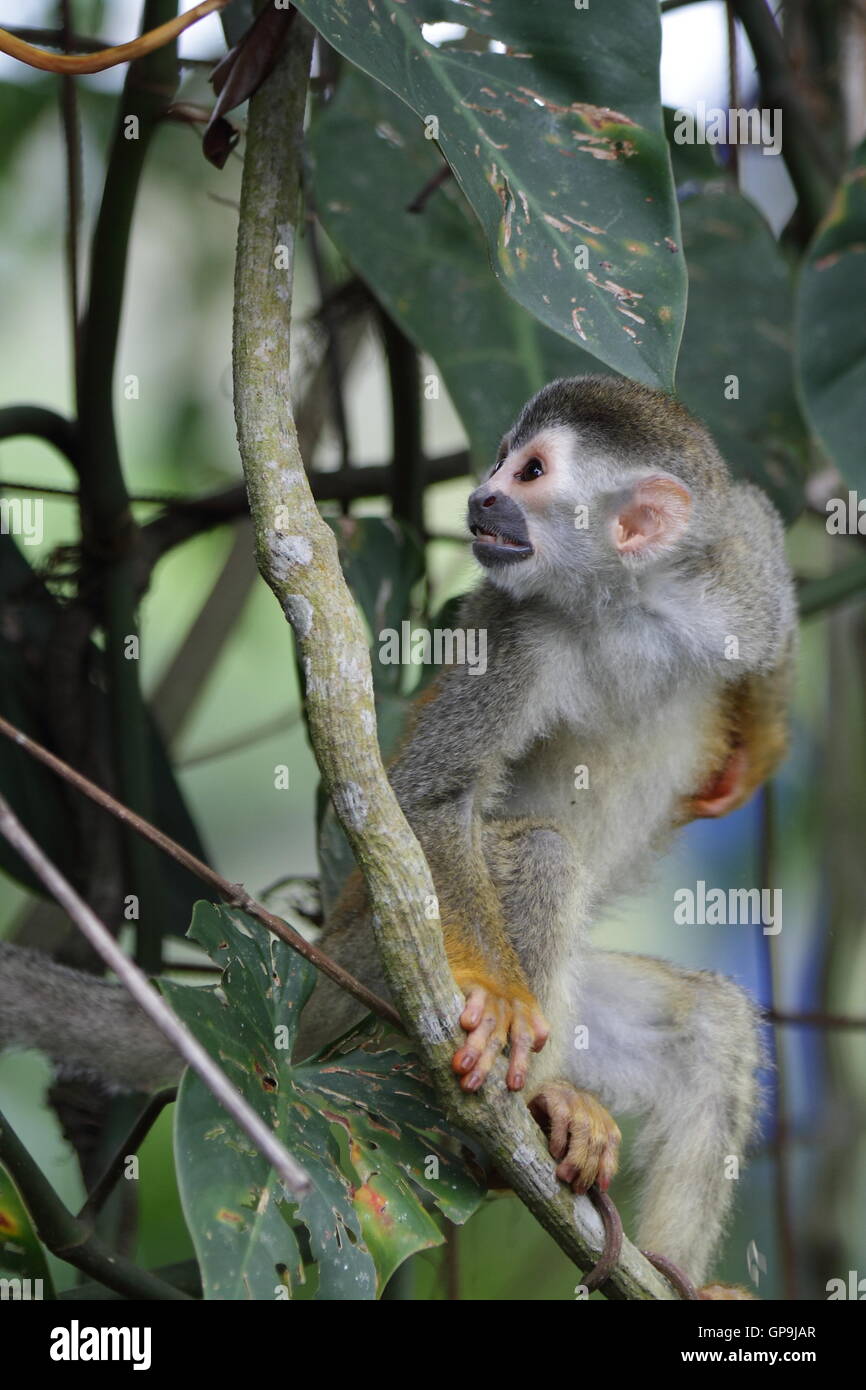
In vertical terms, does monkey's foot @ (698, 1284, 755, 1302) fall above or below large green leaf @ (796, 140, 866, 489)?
below

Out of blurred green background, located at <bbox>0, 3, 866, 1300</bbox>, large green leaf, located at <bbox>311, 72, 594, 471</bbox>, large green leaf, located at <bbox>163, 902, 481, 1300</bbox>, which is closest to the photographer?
large green leaf, located at <bbox>163, 902, 481, 1300</bbox>

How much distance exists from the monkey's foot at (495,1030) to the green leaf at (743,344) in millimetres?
1258

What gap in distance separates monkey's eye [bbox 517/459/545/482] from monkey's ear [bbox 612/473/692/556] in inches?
5.3

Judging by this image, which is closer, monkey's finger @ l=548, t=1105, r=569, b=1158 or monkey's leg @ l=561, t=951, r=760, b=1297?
monkey's finger @ l=548, t=1105, r=569, b=1158

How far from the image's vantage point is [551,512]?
206cm

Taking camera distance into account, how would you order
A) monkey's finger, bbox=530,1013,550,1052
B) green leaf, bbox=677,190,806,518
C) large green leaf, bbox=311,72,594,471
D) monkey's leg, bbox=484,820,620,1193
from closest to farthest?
1. monkey's finger, bbox=530,1013,550,1052
2. monkey's leg, bbox=484,820,620,1193
3. large green leaf, bbox=311,72,594,471
4. green leaf, bbox=677,190,806,518

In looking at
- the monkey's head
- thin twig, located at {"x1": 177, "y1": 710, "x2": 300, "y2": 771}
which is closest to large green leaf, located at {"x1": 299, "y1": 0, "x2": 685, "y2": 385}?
the monkey's head

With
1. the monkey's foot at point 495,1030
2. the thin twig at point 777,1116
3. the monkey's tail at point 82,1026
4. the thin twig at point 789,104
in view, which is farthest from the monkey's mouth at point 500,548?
the thin twig at point 789,104

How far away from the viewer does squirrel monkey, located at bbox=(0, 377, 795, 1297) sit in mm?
1930

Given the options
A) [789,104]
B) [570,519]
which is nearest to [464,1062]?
[570,519]

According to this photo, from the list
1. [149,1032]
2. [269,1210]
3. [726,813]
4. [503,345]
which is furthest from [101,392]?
[269,1210]

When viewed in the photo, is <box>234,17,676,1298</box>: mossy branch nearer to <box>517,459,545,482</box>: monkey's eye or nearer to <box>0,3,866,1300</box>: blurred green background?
<box>517,459,545,482</box>: monkey's eye

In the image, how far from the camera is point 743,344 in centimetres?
267

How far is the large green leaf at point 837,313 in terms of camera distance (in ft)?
7.63
